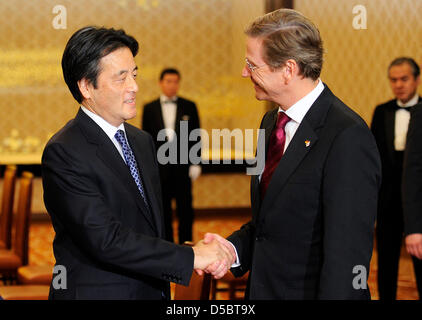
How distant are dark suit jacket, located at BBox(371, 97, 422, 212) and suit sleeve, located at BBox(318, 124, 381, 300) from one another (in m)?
2.83

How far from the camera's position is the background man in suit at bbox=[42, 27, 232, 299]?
6.40 feet

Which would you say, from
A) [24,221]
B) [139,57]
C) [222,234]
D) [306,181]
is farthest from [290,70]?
[139,57]

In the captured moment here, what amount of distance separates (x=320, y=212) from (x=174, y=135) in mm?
4887

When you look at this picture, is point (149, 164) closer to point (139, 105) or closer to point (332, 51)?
point (332, 51)

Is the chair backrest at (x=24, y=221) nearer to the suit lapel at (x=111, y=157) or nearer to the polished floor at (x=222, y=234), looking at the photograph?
the polished floor at (x=222, y=234)

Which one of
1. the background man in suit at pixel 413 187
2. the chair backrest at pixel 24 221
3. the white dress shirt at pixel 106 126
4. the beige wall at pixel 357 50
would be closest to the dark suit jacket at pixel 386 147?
Result: the background man in suit at pixel 413 187

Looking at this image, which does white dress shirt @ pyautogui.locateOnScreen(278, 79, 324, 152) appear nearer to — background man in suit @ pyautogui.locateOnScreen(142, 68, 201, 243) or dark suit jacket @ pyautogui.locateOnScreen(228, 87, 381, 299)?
dark suit jacket @ pyautogui.locateOnScreen(228, 87, 381, 299)

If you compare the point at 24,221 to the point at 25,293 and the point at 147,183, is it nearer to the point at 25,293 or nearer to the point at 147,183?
the point at 25,293

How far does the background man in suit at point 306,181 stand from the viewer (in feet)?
5.91

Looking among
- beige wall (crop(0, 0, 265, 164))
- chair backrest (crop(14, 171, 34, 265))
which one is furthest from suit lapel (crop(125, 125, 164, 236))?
beige wall (crop(0, 0, 265, 164))

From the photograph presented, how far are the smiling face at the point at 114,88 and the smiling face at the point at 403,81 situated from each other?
3.00 m

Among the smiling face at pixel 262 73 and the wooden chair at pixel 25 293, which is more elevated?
the smiling face at pixel 262 73
